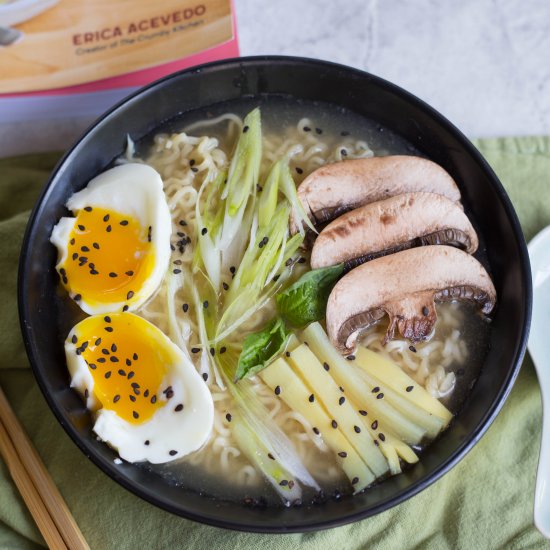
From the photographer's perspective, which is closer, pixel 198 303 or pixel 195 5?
pixel 198 303

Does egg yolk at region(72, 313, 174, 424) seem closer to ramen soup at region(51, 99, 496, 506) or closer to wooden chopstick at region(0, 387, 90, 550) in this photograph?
ramen soup at region(51, 99, 496, 506)

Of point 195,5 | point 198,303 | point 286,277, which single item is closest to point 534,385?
point 286,277

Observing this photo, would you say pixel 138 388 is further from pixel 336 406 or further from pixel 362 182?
pixel 362 182

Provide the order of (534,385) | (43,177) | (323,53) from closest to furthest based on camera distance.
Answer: (534,385)
(43,177)
(323,53)

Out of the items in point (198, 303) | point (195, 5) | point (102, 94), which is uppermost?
point (195, 5)

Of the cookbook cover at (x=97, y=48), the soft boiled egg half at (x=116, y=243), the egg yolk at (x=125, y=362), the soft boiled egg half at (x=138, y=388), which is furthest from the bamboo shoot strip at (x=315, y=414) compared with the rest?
the cookbook cover at (x=97, y=48)

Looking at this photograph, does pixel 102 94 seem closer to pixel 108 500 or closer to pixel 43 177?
pixel 43 177
